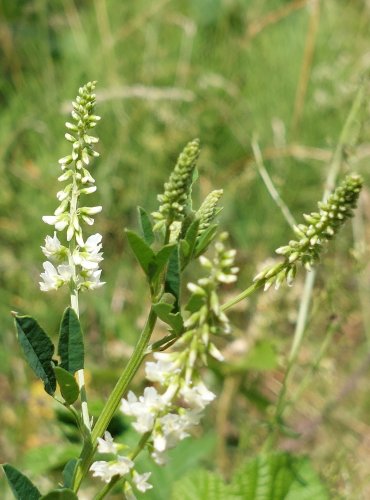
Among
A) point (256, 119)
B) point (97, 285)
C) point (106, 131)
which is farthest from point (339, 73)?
point (97, 285)

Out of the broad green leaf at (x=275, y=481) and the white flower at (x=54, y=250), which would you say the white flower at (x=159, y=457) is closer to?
the white flower at (x=54, y=250)

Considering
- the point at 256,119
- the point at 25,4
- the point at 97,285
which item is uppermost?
the point at 25,4

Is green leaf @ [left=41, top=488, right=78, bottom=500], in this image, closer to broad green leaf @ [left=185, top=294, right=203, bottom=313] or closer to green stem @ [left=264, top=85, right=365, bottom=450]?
broad green leaf @ [left=185, top=294, right=203, bottom=313]

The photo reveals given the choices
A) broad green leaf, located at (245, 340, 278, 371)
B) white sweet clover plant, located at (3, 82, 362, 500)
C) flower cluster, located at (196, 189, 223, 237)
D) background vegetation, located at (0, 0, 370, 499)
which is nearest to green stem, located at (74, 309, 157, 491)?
white sweet clover plant, located at (3, 82, 362, 500)

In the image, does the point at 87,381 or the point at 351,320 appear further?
the point at 351,320

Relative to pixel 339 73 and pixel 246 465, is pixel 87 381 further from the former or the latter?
pixel 339 73

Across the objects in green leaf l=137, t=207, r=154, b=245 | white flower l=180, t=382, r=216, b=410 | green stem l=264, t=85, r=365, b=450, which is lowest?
white flower l=180, t=382, r=216, b=410
